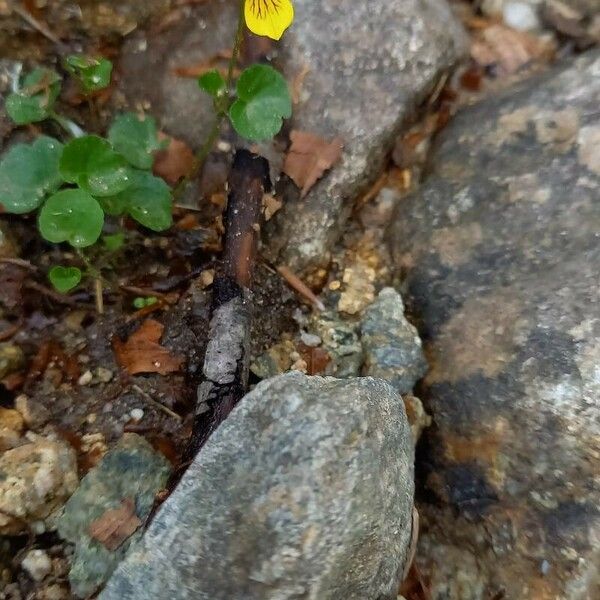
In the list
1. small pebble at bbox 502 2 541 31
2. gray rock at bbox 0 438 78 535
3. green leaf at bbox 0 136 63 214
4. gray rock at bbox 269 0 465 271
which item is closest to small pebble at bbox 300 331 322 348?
gray rock at bbox 269 0 465 271

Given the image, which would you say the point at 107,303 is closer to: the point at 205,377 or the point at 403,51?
the point at 205,377

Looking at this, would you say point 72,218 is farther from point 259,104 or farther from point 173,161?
point 259,104

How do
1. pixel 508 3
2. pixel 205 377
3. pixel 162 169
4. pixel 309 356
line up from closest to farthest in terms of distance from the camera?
pixel 205 377 < pixel 309 356 < pixel 162 169 < pixel 508 3

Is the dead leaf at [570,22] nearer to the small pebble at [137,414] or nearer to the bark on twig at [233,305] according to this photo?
the bark on twig at [233,305]

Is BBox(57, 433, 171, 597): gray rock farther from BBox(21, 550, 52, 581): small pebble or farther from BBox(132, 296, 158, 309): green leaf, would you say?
BBox(132, 296, 158, 309): green leaf

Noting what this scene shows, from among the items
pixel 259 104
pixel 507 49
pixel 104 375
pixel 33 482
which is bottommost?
pixel 33 482

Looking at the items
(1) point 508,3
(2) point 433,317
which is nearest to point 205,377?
(2) point 433,317

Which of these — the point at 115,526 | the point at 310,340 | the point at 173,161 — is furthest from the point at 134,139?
the point at 115,526
